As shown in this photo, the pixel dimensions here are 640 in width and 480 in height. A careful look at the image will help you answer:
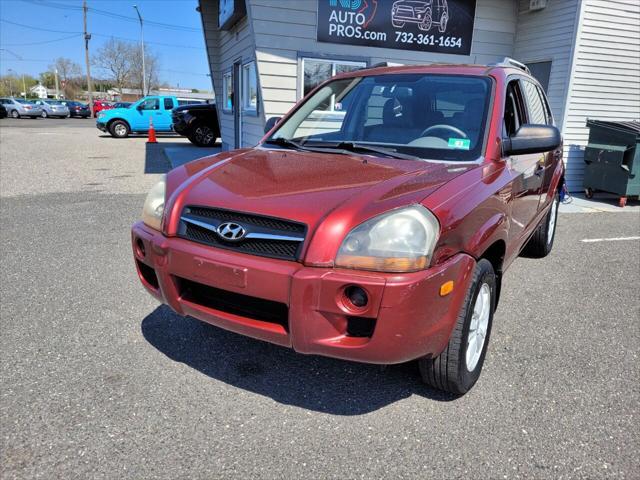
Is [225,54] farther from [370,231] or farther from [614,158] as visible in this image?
[370,231]

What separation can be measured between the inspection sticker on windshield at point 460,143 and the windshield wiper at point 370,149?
26cm

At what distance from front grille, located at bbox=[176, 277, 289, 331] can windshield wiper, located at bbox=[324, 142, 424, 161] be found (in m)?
1.20

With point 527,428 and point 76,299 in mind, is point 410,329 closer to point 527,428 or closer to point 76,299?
point 527,428

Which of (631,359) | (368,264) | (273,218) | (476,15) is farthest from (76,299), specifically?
(476,15)

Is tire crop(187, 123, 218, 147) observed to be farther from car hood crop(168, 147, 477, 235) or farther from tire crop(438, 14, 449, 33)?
car hood crop(168, 147, 477, 235)

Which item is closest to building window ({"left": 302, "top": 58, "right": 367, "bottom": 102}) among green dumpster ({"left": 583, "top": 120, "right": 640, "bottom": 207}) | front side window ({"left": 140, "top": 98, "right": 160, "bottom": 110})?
green dumpster ({"left": 583, "top": 120, "right": 640, "bottom": 207})

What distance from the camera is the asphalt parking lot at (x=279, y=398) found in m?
2.19

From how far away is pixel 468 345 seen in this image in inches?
102

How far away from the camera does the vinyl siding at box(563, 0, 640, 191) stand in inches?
367

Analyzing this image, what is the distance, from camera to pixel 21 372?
2807 millimetres

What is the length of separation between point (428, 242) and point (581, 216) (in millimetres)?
7134

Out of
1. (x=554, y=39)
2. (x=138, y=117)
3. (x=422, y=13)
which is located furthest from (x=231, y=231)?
(x=138, y=117)

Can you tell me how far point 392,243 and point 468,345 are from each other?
87cm

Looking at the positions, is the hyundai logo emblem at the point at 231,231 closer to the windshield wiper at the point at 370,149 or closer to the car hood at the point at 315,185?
the car hood at the point at 315,185
